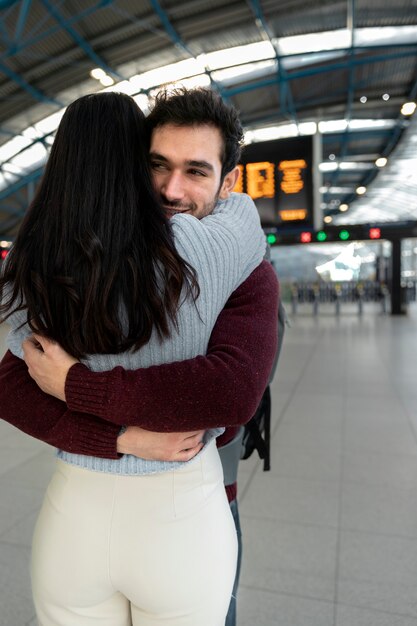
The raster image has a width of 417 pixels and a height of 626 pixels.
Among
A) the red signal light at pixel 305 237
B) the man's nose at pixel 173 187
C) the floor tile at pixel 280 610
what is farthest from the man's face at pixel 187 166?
the red signal light at pixel 305 237

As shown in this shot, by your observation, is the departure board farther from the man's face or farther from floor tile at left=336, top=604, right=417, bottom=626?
the man's face

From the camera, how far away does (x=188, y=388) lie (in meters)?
0.89

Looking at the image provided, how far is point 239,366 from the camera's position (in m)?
0.92

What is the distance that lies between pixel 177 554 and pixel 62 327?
47 cm

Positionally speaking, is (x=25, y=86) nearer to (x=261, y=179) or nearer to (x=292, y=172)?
(x=261, y=179)

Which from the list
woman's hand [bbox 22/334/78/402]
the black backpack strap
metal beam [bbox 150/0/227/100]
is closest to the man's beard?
woman's hand [bbox 22/334/78/402]

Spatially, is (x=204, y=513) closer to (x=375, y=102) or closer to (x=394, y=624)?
(x=394, y=624)

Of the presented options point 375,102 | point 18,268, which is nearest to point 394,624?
point 18,268

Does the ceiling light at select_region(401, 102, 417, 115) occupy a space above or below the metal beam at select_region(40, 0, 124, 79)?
below

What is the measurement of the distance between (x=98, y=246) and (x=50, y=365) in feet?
0.82

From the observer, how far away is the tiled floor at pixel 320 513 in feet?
7.17

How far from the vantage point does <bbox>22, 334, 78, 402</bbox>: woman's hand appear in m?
0.93

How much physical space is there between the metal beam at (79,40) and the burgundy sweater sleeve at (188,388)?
13.7 metres

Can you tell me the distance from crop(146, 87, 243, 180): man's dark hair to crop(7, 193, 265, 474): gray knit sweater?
24cm
